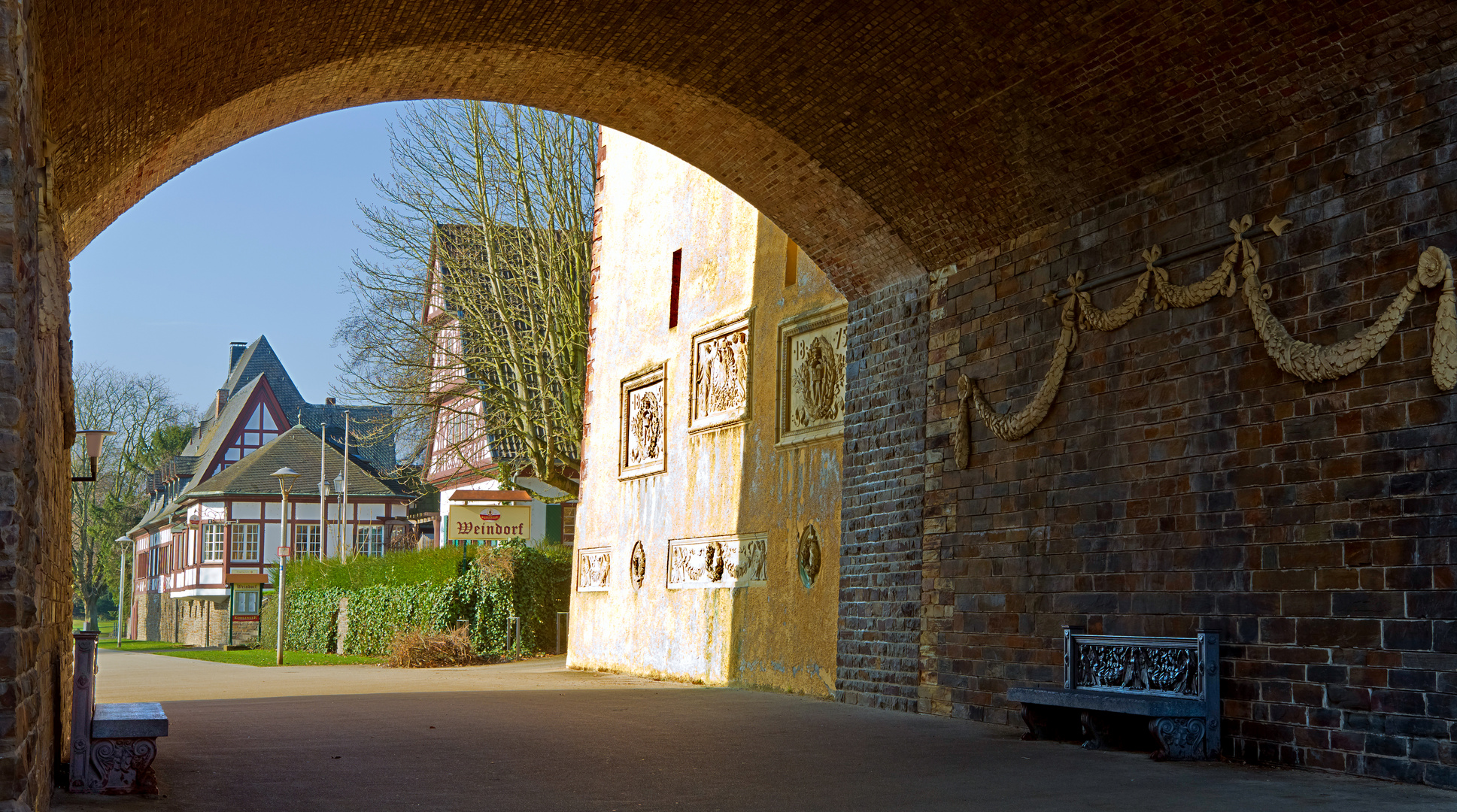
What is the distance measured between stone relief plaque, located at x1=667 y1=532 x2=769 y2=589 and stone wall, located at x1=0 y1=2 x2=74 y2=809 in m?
9.77

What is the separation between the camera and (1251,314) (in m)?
7.98

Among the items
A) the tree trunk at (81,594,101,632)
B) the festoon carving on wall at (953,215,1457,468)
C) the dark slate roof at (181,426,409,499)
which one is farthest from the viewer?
the tree trunk at (81,594,101,632)

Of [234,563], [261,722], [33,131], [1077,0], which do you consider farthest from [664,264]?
[234,563]

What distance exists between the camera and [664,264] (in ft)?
58.2

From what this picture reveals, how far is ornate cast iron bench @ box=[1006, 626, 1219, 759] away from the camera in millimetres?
7930

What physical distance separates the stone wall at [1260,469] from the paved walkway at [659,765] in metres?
0.53

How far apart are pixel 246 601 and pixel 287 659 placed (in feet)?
69.0

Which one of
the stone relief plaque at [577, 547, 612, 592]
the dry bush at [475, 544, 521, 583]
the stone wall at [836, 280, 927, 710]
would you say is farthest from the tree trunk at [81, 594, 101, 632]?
the stone wall at [836, 280, 927, 710]

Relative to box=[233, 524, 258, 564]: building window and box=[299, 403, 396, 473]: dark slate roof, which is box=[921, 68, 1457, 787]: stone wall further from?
box=[299, 403, 396, 473]: dark slate roof

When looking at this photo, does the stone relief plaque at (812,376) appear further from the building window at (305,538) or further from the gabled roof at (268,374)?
the gabled roof at (268,374)

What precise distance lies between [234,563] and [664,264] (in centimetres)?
3438

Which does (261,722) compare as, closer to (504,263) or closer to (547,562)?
(547,562)

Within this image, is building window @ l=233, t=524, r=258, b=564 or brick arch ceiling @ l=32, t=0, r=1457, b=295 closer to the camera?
brick arch ceiling @ l=32, t=0, r=1457, b=295

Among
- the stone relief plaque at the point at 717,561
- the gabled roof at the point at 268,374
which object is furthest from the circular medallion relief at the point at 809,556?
the gabled roof at the point at 268,374
